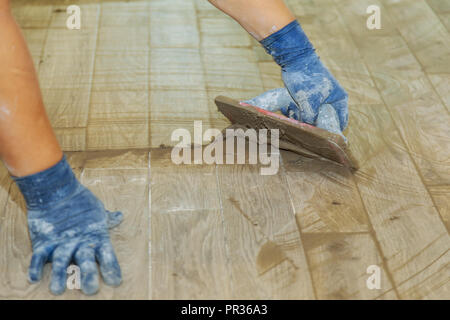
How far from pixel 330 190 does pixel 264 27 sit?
0.52 meters

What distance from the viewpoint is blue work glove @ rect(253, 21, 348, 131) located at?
1729 millimetres

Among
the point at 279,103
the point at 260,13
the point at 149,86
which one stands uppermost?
the point at 260,13

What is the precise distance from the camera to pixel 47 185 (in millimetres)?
1388

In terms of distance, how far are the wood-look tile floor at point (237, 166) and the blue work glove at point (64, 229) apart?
44mm

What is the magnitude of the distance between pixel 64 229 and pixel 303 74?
0.84 meters

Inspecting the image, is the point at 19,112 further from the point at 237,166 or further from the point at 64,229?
the point at 237,166

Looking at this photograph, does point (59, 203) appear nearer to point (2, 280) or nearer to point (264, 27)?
point (2, 280)

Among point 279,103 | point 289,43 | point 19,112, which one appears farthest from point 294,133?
point 19,112

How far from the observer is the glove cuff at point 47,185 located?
138 centimetres

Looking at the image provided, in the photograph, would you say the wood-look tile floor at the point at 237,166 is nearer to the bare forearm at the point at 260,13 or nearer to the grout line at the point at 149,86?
the grout line at the point at 149,86

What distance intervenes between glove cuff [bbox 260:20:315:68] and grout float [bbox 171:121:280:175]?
0.77ft

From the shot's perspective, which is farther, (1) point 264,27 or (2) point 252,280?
(1) point 264,27
